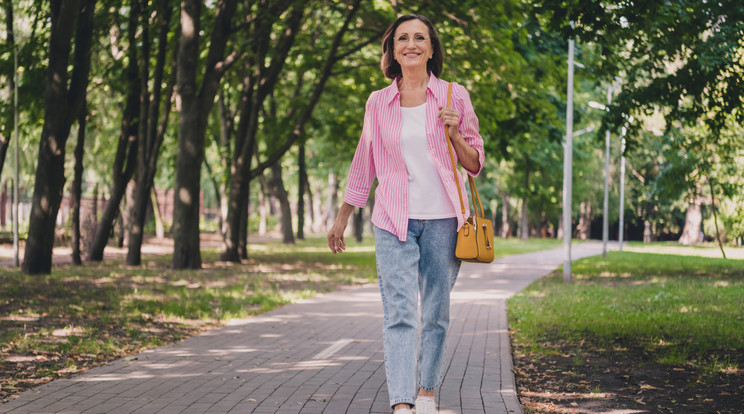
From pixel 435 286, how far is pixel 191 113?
45.7ft

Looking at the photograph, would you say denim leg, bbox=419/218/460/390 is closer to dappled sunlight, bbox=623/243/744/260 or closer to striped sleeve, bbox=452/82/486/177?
striped sleeve, bbox=452/82/486/177

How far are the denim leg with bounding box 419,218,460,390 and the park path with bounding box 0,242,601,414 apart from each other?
787 millimetres

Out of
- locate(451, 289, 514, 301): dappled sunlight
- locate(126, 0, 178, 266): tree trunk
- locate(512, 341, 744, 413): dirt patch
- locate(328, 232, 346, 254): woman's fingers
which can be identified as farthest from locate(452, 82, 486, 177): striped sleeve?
locate(126, 0, 178, 266): tree trunk

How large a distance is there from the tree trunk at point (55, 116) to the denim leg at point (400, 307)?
1088 centimetres

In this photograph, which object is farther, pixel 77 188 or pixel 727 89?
pixel 77 188

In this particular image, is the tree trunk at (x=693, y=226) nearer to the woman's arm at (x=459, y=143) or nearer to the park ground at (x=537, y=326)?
the park ground at (x=537, y=326)

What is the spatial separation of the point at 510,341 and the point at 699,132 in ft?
51.0

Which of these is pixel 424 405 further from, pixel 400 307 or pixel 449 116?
pixel 449 116

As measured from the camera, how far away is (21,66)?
16.6 metres

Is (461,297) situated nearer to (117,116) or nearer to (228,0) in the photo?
(228,0)

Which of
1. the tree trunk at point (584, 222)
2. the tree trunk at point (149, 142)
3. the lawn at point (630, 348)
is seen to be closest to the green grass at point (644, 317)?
the lawn at point (630, 348)

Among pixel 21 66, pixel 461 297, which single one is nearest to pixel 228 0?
pixel 21 66

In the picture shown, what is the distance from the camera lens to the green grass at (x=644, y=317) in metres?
7.58

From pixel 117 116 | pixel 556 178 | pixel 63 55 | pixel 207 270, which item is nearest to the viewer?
pixel 63 55
